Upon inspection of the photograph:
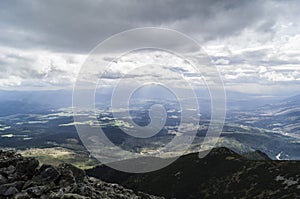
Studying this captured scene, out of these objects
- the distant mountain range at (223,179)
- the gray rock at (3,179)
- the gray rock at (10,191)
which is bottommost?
the distant mountain range at (223,179)

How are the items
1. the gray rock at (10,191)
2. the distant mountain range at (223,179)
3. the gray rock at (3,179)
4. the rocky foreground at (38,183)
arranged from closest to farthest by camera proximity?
the rocky foreground at (38,183)
the gray rock at (10,191)
the gray rock at (3,179)
the distant mountain range at (223,179)

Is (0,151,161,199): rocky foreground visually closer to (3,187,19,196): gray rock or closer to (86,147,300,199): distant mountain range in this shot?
(3,187,19,196): gray rock

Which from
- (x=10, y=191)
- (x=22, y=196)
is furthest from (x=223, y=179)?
(x=22, y=196)

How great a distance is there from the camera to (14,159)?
57.4m

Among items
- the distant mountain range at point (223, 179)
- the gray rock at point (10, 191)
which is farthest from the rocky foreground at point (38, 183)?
the distant mountain range at point (223, 179)

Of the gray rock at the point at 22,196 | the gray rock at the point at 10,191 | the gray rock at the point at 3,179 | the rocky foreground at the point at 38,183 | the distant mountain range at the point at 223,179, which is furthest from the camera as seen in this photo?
the distant mountain range at the point at 223,179

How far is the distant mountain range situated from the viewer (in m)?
122

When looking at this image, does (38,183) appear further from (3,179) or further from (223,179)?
(223,179)

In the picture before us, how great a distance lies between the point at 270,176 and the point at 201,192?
3368 cm

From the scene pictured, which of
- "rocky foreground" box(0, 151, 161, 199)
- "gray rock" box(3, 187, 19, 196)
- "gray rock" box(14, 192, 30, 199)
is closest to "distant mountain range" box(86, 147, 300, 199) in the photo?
"rocky foreground" box(0, 151, 161, 199)

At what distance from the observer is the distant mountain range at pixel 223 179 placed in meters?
122

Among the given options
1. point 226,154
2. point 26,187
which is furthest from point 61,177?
point 226,154

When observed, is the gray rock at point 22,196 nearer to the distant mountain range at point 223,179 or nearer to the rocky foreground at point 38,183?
the rocky foreground at point 38,183

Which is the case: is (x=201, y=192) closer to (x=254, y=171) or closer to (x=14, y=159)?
(x=254, y=171)
